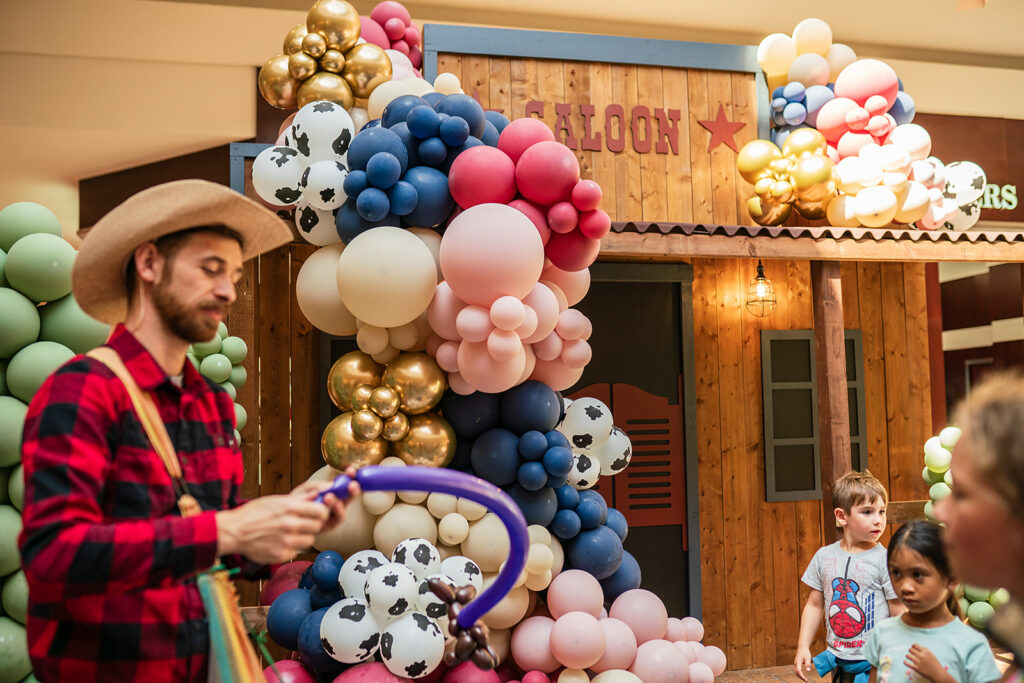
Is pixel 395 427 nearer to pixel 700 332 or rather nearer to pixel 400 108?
pixel 400 108

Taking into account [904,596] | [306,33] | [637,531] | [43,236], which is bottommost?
[637,531]

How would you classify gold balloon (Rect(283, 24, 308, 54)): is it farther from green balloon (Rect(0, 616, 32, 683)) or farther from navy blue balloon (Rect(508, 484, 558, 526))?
green balloon (Rect(0, 616, 32, 683))

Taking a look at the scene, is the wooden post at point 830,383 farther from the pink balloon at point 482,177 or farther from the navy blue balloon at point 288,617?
the navy blue balloon at point 288,617

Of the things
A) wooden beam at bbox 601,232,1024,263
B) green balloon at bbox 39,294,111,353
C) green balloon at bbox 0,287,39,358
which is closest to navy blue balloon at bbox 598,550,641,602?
wooden beam at bbox 601,232,1024,263

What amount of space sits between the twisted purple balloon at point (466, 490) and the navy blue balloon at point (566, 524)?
176cm

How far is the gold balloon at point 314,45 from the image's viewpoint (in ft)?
12.0

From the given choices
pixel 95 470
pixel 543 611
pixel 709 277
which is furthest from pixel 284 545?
pixel 709 277

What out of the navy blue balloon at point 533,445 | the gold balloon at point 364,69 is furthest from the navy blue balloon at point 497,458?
the gold balloon at point 364,69

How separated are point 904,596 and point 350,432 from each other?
80.2 inches

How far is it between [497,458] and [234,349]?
180 centimetres

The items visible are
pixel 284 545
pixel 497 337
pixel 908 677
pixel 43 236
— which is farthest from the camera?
pixel 497 337

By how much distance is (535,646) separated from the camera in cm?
318

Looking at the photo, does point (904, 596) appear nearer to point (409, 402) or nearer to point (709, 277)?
point (409, 402)

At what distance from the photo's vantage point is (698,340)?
5.78m
